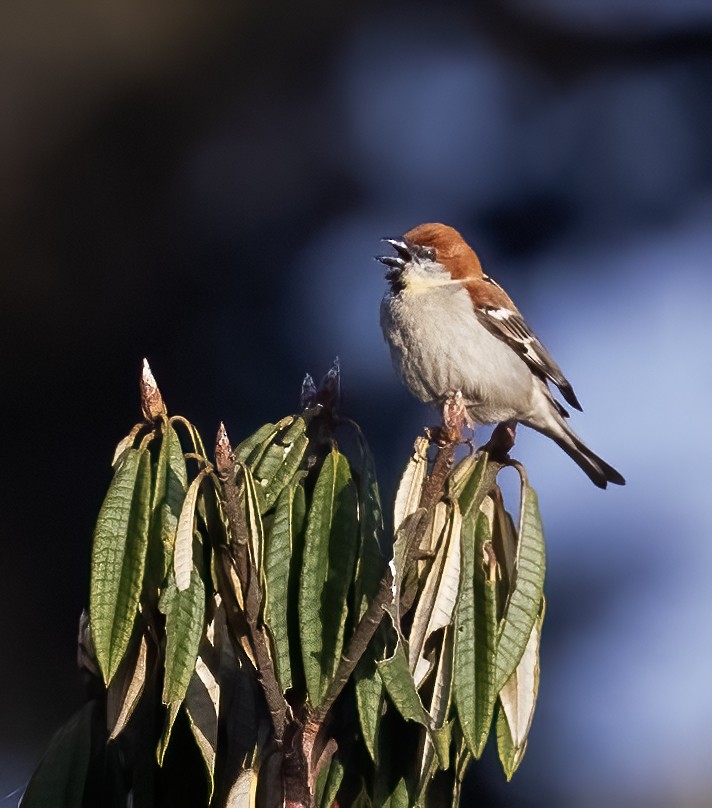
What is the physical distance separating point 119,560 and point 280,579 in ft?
0.63

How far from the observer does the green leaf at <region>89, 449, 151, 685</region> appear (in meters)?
1.28

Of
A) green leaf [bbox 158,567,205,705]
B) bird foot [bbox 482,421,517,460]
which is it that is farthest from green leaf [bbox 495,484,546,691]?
green leaf [bbox 158,567,205,705]

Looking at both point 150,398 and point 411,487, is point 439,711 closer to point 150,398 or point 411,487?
point 411,487

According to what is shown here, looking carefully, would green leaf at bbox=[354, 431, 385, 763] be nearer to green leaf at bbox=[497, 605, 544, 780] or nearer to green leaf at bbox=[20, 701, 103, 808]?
green leaf at bbox=[497, 605, 544, 780]

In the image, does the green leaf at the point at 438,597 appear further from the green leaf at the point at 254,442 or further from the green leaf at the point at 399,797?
the green leaf at the point at 254,442

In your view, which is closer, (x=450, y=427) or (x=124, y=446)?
(x=124, y=446)

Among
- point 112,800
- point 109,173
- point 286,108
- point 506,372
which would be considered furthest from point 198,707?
point 286,108

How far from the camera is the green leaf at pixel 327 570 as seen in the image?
4.34 feet

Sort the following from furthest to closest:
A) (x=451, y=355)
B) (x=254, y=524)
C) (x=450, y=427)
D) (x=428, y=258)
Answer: (x=428, y=258) < (x=451, y=355) < (x=450, y=427) < (x=254, y=524)

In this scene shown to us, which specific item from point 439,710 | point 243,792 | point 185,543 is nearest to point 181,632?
point 185,543

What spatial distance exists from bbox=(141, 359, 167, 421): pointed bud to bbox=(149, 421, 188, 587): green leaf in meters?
0.02

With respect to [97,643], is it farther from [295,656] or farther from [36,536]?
[36,536]

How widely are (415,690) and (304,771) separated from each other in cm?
16

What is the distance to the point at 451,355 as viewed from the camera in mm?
2635
